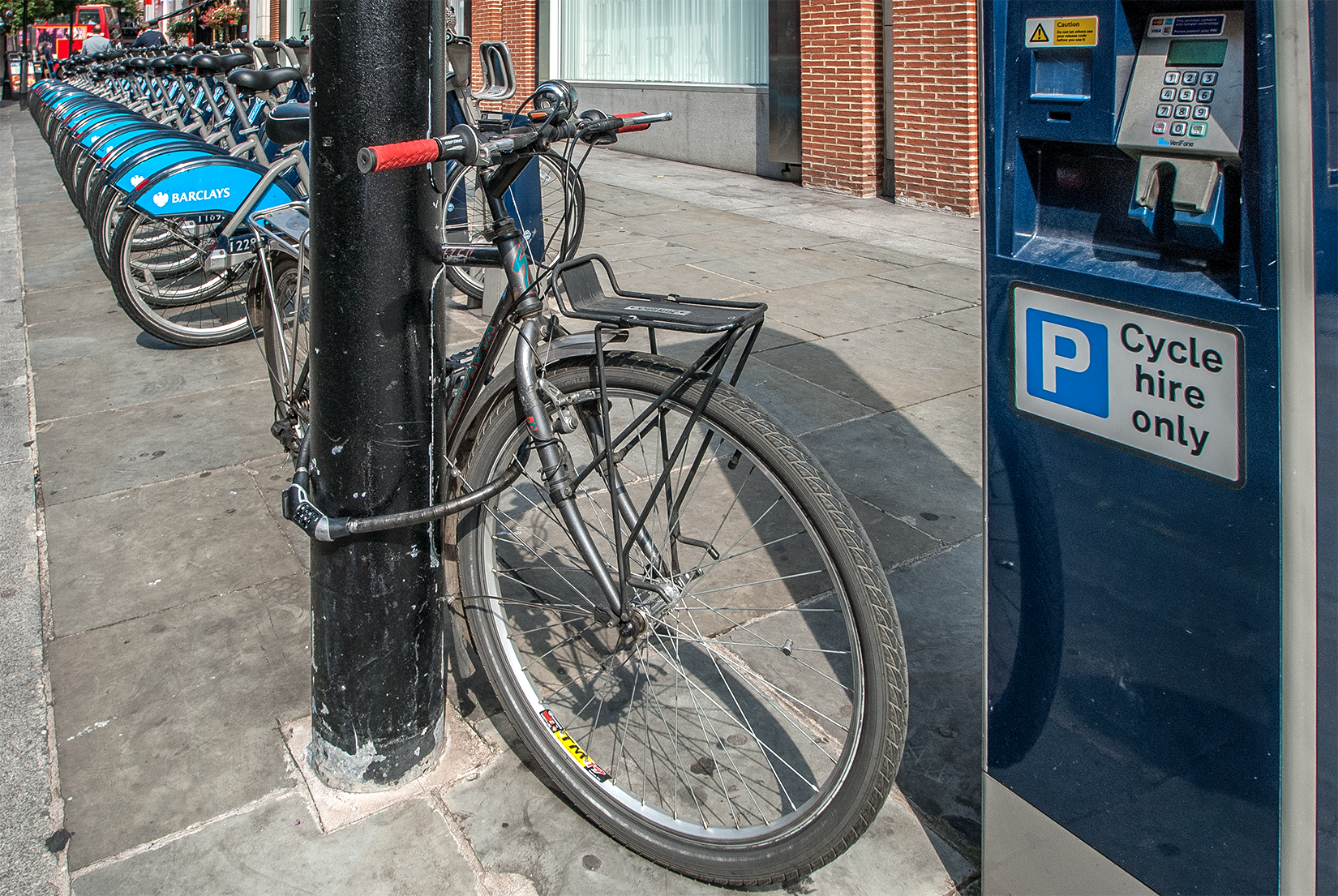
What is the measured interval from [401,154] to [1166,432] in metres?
1.25

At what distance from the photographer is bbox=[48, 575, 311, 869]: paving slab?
2.53 meters

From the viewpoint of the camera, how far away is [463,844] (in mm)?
2410

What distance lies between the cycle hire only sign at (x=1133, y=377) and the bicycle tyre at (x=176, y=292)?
4.66m

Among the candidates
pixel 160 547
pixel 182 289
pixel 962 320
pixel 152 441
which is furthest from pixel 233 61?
pixel 962 320

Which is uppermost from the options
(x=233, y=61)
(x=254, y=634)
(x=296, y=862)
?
(x=233, y=61)

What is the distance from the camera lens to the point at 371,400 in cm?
232

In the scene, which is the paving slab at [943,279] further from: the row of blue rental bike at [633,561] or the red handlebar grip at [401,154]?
the red handlebar grip at [401,154]

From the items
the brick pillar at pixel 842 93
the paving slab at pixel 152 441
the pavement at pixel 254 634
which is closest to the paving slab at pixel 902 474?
the pavement at pixel 254 634

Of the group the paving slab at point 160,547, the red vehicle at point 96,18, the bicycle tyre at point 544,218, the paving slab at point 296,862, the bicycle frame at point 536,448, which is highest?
the red vehicle at point 96,18

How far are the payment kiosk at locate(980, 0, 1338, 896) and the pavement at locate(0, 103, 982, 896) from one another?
68 cm

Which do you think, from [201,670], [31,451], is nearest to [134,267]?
[31,451]

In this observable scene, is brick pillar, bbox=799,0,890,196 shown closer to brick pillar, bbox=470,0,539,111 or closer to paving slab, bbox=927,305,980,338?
paving slab, bbox=927,305,980,338

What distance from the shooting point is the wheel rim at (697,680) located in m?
2.32

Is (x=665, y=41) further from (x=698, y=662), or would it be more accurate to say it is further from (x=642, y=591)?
(x=642, y=591)
